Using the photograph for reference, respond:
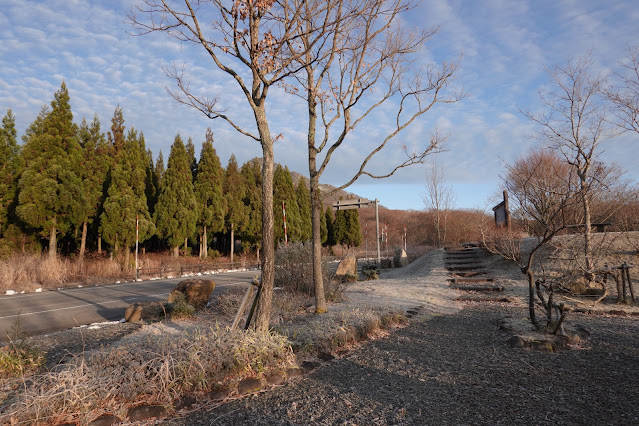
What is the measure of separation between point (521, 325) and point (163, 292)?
35.2 feet

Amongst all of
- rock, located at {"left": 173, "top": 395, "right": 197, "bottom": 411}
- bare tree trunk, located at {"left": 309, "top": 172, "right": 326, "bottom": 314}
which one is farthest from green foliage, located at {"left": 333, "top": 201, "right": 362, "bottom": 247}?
rock, located at {"left": 173, "top": 395, "right": 197, "bottom": 411}

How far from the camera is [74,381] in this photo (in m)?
3.46

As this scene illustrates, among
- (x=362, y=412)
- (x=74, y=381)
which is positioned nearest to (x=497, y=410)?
(x=362, y=412)

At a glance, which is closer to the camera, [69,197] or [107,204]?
[69,197]

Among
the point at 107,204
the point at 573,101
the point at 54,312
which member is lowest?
the point at 54,312

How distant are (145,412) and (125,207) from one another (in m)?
20.3

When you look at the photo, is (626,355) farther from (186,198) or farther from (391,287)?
(186,198)

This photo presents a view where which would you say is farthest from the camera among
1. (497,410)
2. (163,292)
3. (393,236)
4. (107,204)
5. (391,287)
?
(393,236)

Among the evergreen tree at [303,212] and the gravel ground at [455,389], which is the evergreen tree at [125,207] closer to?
the evergreen tree at [303,212]

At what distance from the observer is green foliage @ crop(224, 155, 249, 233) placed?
29.8m

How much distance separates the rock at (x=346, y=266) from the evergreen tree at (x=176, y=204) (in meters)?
12.6

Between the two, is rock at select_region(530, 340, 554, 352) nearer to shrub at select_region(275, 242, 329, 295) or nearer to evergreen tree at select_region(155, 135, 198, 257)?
shrub at select_region(275, 242, 329, 295)

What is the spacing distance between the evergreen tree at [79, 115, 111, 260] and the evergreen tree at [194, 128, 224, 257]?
594 cm

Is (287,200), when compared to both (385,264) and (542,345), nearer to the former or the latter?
(385,264)
